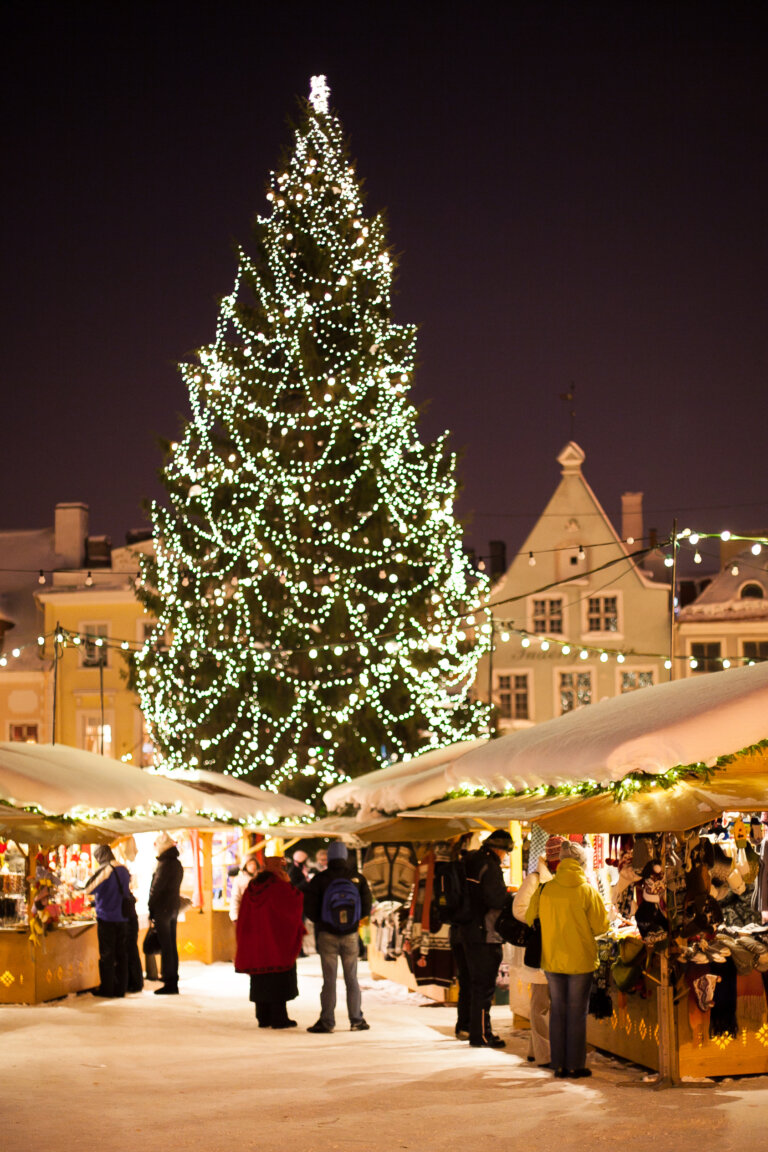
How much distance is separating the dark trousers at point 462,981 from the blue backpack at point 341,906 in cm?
108

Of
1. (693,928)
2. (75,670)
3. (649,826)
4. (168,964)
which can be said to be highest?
(75,670)

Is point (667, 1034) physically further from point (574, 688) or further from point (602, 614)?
point (602, 614)

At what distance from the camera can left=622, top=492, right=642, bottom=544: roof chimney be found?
45.8m

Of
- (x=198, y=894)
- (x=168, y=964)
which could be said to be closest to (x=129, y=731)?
(x=198, y=894)

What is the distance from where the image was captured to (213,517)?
28.1m

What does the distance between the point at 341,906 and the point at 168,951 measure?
4251 millimetres

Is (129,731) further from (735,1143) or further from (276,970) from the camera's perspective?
(735,1143)

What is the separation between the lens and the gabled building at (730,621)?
1625 inches

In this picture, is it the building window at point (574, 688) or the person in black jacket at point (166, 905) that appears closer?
the person in black jacket at point (166, 905)

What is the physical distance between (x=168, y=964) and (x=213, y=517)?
12.9m

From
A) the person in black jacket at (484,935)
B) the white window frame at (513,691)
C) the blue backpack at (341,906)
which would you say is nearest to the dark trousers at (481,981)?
the person in black jacket at (484,935)

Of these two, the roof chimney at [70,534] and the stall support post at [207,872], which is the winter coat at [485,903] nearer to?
the stall support post at [207,872]

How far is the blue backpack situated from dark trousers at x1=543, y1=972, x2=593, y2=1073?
329cm

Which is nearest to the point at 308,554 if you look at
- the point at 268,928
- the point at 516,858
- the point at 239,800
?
the point at 239,800
